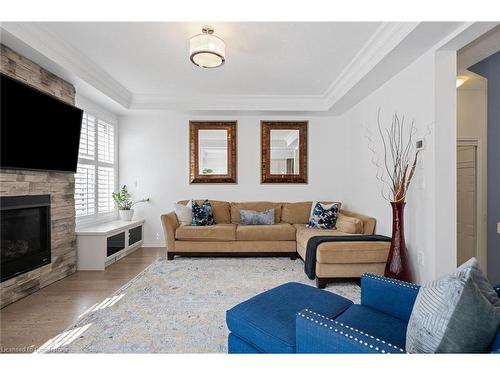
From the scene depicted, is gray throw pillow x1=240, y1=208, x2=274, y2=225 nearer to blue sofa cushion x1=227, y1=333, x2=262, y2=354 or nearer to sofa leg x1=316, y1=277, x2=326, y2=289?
sofa leg x1=316, y1=277, x2=326, y2=289

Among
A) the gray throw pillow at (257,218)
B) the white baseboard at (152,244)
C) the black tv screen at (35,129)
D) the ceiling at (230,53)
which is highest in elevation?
the ceiling at (230,53)

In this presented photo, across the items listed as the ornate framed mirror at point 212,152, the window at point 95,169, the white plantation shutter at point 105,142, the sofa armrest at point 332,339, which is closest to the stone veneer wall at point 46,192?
the window at point 95,169

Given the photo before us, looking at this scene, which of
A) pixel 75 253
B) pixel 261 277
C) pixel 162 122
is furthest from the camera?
pixel 162 122

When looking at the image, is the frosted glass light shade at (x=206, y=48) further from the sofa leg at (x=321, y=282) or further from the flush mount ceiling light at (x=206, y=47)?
the sofa leg at (x=321, y=282)

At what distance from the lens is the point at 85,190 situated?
396cm

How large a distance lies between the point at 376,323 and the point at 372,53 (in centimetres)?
265

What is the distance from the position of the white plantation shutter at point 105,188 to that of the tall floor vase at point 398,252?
4.38 meters

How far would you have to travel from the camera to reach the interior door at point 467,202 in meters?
3.43

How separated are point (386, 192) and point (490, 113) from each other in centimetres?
130

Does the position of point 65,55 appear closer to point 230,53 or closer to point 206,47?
point 206,47
